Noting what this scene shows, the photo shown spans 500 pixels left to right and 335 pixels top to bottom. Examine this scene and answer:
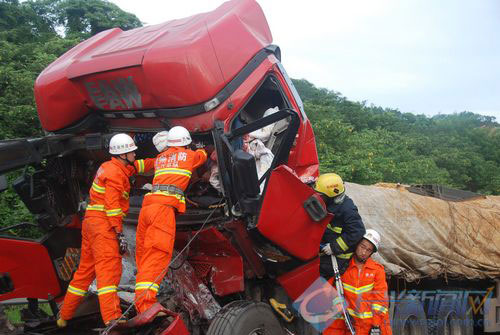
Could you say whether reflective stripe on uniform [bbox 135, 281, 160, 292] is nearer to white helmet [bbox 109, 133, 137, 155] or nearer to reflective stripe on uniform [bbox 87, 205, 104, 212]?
reflective stripe on uniform [bbox 87, 205, 104, 212]

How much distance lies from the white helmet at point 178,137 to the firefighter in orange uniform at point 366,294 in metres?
1.79

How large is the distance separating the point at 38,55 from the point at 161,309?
30.4 feet

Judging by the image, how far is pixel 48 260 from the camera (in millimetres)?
3803

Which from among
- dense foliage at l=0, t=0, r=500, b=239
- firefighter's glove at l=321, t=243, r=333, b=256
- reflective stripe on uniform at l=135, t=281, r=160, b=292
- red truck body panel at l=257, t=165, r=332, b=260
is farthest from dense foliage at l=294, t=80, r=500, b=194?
reflective stripe on uniform at l=135, t=281, r=160, b=292

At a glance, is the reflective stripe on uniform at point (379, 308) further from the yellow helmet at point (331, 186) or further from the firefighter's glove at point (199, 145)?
the firefighter's glove at point (199, 145)

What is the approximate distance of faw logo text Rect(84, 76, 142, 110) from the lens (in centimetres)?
338

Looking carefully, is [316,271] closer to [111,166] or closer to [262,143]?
[262,143]

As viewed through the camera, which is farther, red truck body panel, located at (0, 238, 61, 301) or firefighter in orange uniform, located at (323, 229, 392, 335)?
firefighter in orange uniform, located at (323, 229, 392, 335)

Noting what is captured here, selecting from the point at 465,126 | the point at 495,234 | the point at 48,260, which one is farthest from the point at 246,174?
the point at 465,126

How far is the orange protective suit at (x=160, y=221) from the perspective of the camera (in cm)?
299

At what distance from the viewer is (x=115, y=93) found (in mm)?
3461

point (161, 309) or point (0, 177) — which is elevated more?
point (0, 177)

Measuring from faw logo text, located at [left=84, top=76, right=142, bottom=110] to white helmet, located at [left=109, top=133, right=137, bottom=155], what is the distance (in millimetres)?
236

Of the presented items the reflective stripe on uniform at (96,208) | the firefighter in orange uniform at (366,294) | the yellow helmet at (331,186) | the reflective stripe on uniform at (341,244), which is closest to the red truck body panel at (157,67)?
the reflective stripe on uniform at (96,208)
